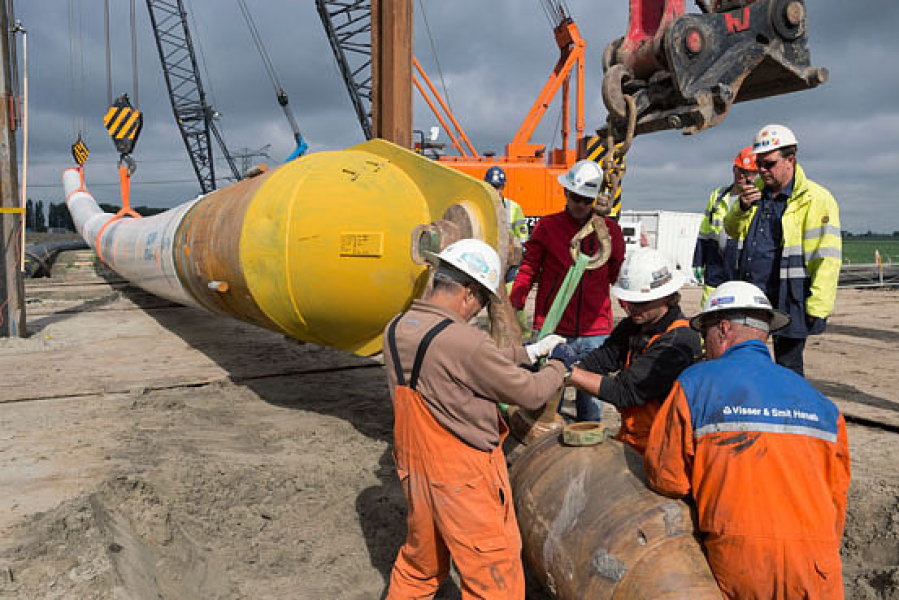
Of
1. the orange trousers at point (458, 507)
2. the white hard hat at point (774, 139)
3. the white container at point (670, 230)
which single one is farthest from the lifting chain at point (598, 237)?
the white container at point (670, 230)

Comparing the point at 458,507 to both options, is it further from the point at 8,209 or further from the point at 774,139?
the point at 8,209

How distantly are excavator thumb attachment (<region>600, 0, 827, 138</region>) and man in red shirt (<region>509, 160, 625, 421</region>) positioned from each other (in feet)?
1.85

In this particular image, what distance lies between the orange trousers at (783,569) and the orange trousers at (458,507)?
715mm

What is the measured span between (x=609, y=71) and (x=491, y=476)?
2.48m

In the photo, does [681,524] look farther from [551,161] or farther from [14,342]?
[551,161]

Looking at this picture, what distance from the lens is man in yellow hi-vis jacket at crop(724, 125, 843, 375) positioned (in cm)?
329

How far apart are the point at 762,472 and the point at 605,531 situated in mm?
565

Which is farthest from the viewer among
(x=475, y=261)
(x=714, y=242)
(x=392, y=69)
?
(x=392, y=69)

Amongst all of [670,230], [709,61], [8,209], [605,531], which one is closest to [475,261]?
[605,531]

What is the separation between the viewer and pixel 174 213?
644 centimetres

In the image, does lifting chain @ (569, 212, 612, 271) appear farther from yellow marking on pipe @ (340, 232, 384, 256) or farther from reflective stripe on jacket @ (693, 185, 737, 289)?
reflective stripe on jacket @ (693, 185, 737, 289)

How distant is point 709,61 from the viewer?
11.0 ft

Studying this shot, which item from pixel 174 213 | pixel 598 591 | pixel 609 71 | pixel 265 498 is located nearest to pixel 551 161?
pixel 174 213

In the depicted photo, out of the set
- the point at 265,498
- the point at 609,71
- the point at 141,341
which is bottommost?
the point at 141,341
